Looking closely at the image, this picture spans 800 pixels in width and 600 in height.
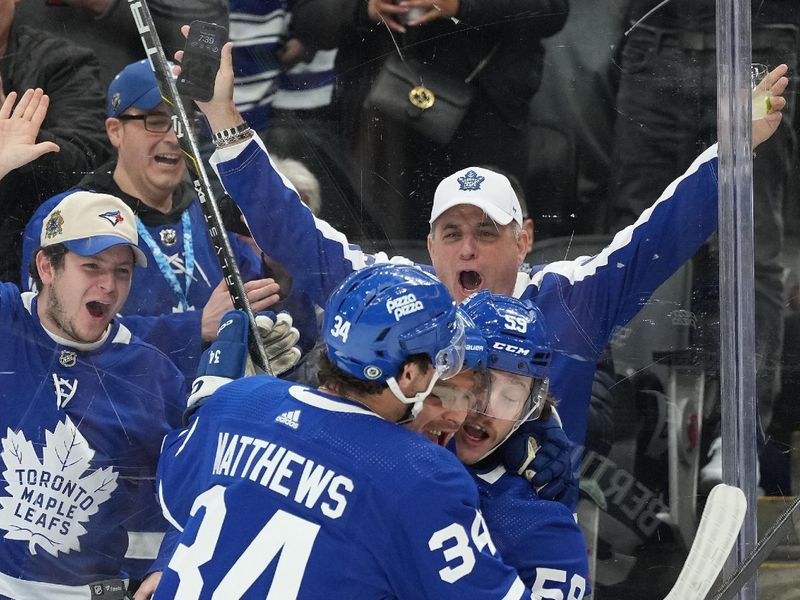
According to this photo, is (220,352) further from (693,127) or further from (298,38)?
(693,127)

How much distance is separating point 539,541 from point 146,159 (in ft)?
4.34

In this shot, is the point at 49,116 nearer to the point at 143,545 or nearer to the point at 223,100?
the point at 223,100

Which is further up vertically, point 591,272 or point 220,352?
point 591,272

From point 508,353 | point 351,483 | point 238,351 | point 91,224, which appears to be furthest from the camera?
point 91,224

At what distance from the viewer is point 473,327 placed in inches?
80.2

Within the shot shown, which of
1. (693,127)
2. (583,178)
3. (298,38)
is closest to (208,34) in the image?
(298,38)

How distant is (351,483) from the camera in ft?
5.46

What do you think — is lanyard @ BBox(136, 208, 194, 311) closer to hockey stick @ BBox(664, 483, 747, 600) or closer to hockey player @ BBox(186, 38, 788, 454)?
hockey player @ BBox(186, 38, 788, 454)

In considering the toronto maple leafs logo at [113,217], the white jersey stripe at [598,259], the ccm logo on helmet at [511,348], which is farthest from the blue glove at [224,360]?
the white jersey stripe at [598,259]

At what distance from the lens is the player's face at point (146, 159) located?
8.31 feet

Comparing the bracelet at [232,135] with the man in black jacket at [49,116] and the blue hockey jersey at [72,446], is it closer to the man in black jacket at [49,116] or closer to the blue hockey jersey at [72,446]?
the man in black jacket at [49,116]

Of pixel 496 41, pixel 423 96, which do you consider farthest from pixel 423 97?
pixel 496 41

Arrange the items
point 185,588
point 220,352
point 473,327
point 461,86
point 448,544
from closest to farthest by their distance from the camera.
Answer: point 448,544
point 185,588
point 473,327
point 220,352
point 461,86

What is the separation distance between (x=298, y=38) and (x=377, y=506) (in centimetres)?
129
